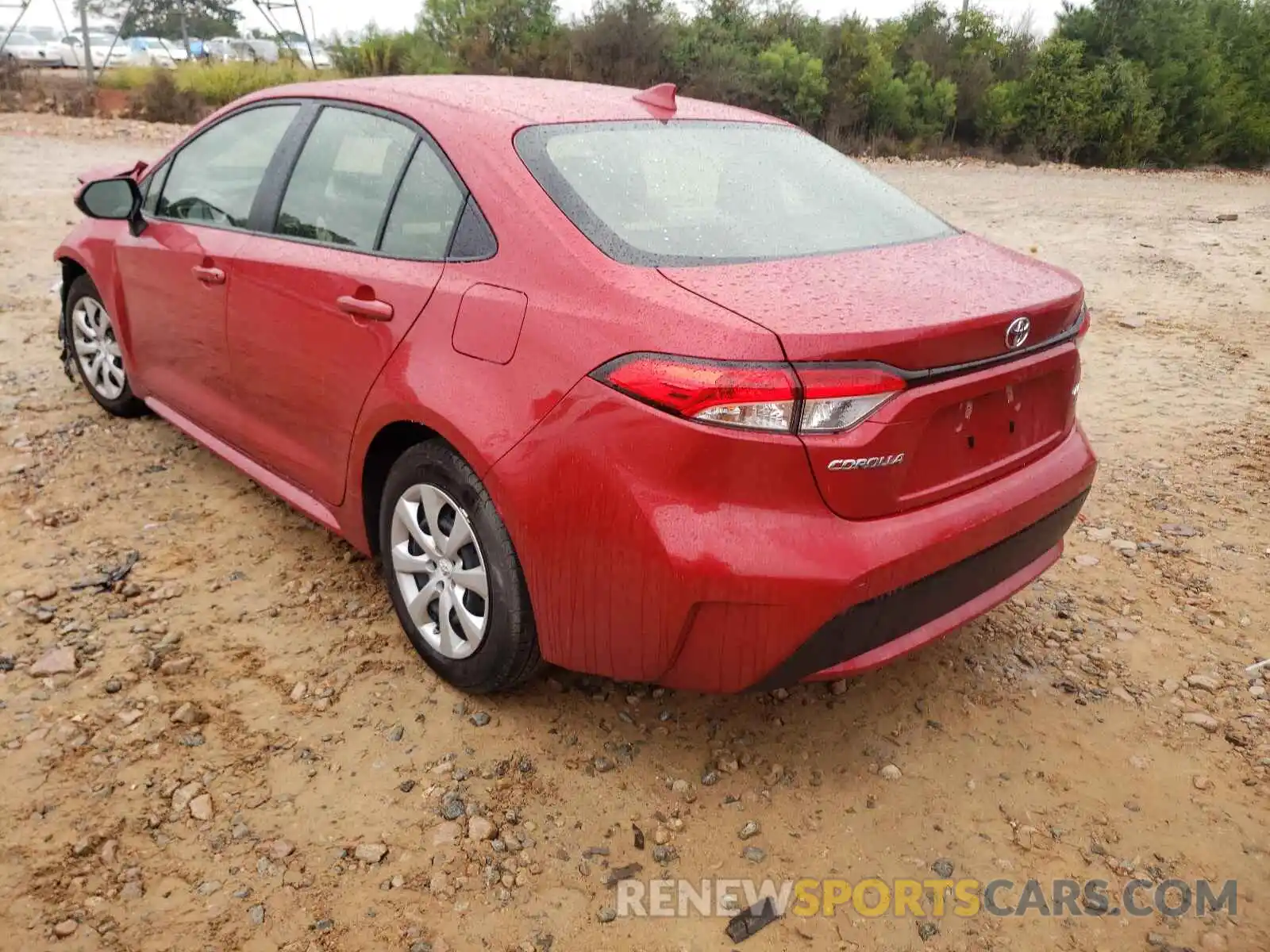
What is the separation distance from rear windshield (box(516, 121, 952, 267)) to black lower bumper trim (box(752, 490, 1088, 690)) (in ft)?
2.75

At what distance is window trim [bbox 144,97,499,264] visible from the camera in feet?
8.27

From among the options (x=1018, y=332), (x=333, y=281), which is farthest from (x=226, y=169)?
(x=1018, y=332)

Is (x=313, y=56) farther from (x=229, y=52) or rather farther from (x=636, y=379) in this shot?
(x=636, y=379)

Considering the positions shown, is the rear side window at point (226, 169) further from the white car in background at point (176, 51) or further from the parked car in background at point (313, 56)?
the white car in background at point (176, 51)

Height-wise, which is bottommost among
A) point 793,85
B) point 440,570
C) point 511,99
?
point 440,570

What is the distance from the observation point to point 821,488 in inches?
79.3

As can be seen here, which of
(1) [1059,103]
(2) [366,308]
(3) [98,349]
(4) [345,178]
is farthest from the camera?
(1) [1059,103]

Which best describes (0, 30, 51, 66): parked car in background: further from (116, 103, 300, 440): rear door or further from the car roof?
the car roof

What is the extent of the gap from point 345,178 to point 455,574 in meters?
1.26

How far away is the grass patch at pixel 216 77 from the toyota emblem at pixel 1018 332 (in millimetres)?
18743

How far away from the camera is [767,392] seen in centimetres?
195

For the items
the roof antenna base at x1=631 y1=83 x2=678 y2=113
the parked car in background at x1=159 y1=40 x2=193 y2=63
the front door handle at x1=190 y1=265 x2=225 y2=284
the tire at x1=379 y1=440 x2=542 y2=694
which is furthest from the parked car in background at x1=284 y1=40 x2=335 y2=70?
the tire at x1=379 y1=440 x2=542 y2=694

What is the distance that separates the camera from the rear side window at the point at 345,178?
109 inches

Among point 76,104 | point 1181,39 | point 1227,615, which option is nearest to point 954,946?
point 1227,615
